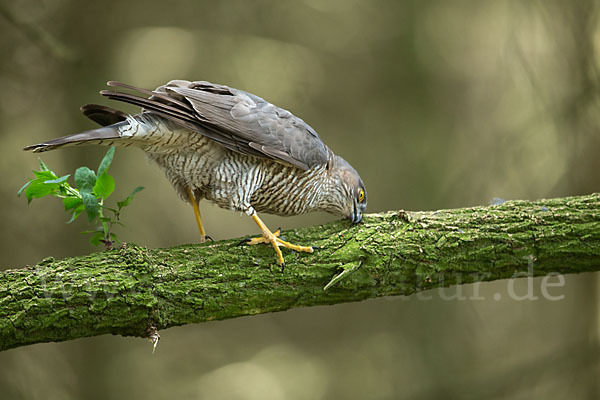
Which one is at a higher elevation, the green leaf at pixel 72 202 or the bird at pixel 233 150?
the bird at pixel 233 150

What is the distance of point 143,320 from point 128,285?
15cm

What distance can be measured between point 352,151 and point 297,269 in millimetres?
2499

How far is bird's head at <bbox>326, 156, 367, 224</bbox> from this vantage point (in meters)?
2.49

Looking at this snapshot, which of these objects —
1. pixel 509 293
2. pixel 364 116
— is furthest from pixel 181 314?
pixel 509 293

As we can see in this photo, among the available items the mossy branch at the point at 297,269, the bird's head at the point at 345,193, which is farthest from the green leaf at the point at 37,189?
the bird's head at the point at 345,193

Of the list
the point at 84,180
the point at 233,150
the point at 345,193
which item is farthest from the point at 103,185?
the point at 345,193

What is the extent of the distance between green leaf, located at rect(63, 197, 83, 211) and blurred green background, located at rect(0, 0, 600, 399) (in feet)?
6.96

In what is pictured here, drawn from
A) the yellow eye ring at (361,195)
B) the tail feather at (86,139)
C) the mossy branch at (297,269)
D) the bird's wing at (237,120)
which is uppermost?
the bird's wing at (237,120)

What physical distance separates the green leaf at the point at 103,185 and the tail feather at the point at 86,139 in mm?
139

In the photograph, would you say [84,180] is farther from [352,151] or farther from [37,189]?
[352,151]

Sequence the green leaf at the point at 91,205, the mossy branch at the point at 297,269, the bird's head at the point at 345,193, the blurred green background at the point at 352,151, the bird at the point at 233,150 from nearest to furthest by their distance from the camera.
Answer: the mossy branch at the point at 297,269, the green leaf at the point at 91,205, the bird at the point at 233,150, the bird's head at the point at 345,193, the blurred green background at the point at 352,151

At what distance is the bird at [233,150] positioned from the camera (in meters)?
2.04

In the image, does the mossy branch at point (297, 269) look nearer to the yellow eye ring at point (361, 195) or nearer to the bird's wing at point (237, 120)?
the yellow eye ring at point (361, 195)

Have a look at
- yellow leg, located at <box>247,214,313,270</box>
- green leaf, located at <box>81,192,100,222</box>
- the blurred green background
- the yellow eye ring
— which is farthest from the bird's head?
the blurred green background
